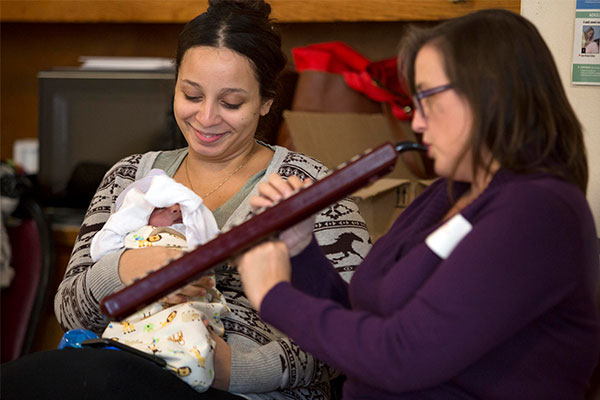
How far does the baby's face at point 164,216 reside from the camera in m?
1.50

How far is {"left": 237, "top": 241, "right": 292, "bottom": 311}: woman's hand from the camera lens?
1012 millimetres

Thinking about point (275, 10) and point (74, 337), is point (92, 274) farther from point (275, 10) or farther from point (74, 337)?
point (275, 10)

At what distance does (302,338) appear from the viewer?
0.96 meters

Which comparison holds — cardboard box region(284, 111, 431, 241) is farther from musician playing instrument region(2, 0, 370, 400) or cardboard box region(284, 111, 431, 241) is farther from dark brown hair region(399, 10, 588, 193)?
dark brown hair region(399, 10, 588, 193)

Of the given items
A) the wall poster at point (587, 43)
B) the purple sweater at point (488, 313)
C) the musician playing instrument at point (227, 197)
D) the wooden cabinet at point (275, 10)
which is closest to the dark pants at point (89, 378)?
the musician playing instrument at point (227, 197)

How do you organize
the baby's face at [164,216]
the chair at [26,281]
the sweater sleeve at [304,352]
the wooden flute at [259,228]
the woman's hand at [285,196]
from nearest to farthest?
the wooden flute at [259,228], the woman's hand at [285,196], the sweater sleeve at [304,352], the baby's face at [164,216], the chair at [26,281]

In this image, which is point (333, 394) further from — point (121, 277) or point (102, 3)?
point (102, 3)

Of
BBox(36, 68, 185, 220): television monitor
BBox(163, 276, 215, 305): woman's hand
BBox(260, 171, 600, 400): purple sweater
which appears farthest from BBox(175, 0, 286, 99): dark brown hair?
BBox(36, 68, 185, 220): television monitor

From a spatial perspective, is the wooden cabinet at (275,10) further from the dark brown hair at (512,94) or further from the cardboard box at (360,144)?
the dark brown hair at (512,94)

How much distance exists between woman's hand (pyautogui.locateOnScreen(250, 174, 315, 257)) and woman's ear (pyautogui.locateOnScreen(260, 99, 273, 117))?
0.50 meters

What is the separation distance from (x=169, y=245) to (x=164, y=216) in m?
0.08

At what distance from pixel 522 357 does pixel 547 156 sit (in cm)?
26

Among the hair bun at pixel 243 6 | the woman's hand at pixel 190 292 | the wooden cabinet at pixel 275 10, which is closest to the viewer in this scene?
the woman's hand at pixel 190 292

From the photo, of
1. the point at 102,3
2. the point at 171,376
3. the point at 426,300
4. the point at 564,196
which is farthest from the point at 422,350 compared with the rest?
the point at 102,3
